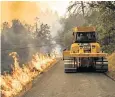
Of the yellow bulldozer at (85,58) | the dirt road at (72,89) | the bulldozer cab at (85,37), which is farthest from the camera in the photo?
the bulldozer cab at (85,37)

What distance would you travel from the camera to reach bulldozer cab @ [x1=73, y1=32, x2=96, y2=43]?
960 inches

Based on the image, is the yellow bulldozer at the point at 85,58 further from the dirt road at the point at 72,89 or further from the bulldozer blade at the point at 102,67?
the dirt road at the point at 72,89

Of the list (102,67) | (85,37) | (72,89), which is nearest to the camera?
(72,89)

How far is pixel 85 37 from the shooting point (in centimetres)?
2453

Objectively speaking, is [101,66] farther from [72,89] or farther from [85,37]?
[72,89]

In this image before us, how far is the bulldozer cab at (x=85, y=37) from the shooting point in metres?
24.4

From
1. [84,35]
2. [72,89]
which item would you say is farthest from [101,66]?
[72,89]

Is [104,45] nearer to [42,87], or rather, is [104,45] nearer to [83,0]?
[83,0]

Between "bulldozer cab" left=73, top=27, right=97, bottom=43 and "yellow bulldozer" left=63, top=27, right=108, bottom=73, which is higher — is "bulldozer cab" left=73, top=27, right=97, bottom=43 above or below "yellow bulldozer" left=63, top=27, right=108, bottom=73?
above

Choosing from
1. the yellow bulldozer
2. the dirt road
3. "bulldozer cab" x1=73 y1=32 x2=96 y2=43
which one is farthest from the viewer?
"bulldozer cab" x1=73 y1=32 x2=96 y2=43

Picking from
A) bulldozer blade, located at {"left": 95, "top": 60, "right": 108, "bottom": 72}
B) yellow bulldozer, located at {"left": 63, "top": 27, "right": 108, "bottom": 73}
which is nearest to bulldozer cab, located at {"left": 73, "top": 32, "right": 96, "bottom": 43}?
yellow bulldozer, located at {"left": 63, "top": 27, "right": 108, "bottom": 73}

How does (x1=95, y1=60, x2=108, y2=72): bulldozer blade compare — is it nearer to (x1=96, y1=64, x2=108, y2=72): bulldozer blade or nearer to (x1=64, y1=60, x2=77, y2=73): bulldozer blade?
(x1=96, y1=64, x2=108, y2=72): bulldozer blade

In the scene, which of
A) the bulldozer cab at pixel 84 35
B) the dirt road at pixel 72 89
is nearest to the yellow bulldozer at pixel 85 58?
Answer: the bulldozer cab at pixel 84 35

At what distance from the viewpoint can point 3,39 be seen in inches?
2857
